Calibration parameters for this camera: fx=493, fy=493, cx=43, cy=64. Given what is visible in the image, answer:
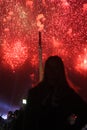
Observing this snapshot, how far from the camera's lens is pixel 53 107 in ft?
11.4

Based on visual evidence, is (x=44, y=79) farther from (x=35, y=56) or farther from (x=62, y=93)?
(x=35, y=56)

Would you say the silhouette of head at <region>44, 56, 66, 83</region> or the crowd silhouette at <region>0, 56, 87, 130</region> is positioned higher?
the silhouette of head at <region>44, 56, 66, 83</region>

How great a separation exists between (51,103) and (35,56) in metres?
43.5

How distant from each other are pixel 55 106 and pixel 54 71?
260 mm

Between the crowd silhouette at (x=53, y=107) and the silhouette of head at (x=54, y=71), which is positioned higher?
the silhouette of head at (x=54, y=71)

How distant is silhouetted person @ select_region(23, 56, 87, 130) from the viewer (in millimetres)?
3438

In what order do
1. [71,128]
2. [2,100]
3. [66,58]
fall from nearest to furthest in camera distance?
[71,128] < [66,58] < [2,100]

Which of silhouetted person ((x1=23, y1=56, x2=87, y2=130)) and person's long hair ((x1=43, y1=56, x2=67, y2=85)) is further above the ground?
person's long hair ((x1=43, y1=56, x2=67, y2=85))

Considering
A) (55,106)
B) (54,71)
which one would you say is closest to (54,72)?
(54,71)

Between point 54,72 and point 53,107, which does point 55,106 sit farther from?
point 54,72

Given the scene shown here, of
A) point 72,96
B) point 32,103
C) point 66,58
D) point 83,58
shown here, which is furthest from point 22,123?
point 66,58

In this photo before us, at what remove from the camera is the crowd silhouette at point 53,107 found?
3.44 meters

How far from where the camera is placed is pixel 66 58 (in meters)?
45.5

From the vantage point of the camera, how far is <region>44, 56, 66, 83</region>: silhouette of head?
3.51 m
